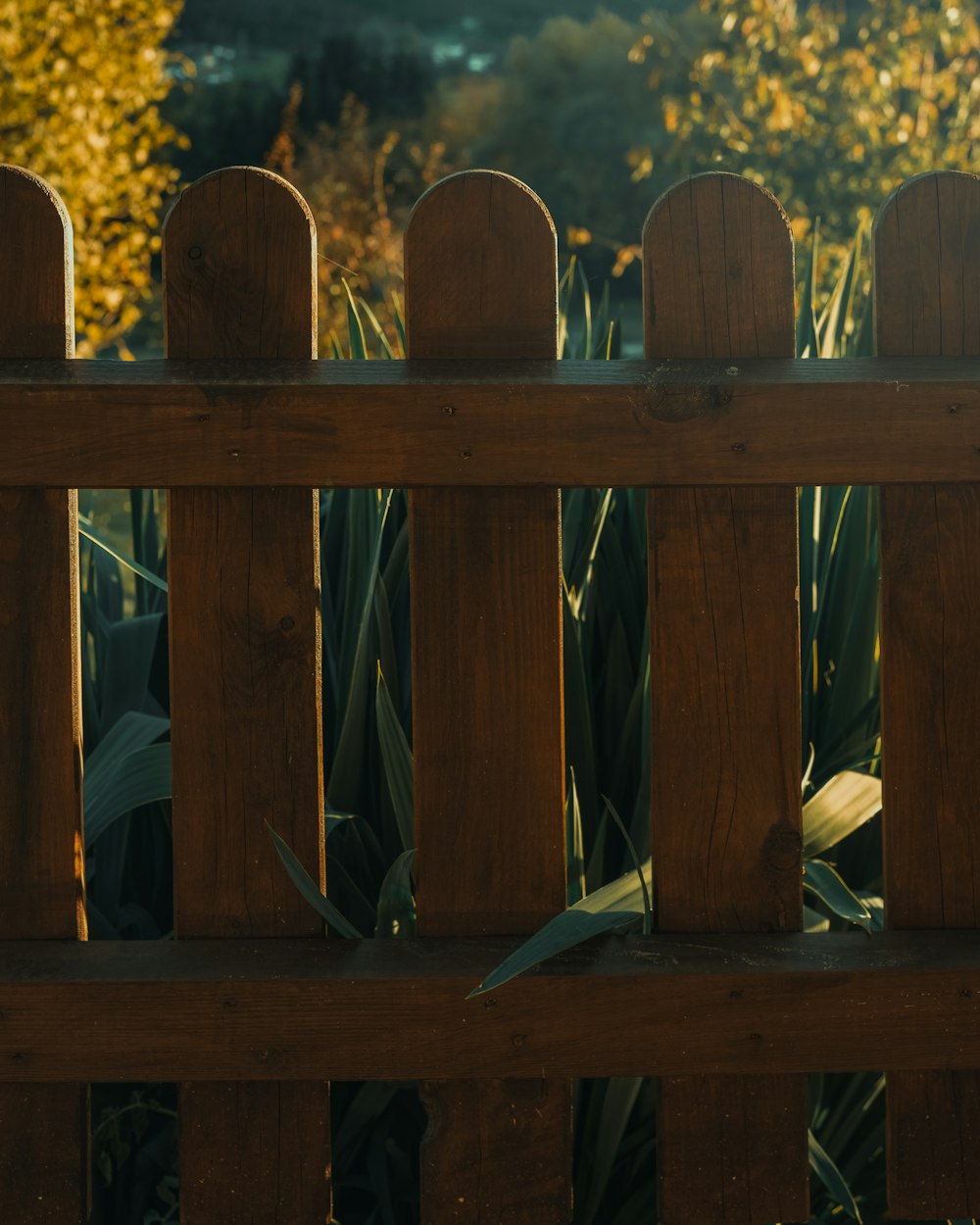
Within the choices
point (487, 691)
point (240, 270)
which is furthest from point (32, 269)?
point (487, 691)

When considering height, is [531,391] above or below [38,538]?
above

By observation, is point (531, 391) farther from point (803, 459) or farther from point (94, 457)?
point (94, 457)

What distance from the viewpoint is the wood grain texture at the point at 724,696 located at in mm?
1128

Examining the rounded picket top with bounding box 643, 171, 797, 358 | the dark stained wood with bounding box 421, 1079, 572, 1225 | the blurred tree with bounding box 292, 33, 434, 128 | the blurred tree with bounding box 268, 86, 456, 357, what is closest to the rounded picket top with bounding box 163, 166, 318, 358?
the rounded picket top with bounding box 643, 171, 797, 358

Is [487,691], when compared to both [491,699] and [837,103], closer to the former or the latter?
[491,699]

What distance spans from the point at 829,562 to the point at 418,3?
2383 cm

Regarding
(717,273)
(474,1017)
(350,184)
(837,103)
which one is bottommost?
(474,1017)

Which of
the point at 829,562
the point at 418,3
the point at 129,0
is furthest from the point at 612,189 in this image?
the point at 829,562

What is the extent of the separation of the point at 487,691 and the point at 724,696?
0.65 feet

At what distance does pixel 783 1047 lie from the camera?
3.70 ft

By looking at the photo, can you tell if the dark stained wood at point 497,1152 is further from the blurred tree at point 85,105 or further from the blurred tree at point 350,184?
the blurred tree at point 85,105

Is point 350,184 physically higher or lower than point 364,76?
lower

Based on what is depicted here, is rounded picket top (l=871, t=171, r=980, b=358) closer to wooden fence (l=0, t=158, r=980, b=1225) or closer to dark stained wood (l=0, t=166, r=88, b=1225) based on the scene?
wooden fence (l=0, t=158, r=980, b=1225)

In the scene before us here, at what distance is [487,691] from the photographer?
3.75 ft
